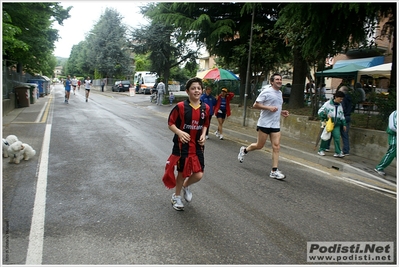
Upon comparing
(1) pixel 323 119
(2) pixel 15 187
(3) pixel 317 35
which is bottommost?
(2) pixel 15 187

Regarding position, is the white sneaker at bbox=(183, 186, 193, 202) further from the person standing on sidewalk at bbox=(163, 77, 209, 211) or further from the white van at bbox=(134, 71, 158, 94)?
the white van at bbox=(134, 71, 158, 94)

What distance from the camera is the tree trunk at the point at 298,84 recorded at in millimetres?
12719

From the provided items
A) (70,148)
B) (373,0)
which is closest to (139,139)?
(70,148)

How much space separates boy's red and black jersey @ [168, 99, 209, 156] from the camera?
4.20m

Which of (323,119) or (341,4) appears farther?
(323,119)

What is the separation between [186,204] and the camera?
15.3 feet

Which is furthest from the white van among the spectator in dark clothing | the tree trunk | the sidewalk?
the spectator in dark clothing

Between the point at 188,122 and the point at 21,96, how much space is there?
1660cm

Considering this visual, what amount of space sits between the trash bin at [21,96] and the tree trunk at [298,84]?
13.6 meters

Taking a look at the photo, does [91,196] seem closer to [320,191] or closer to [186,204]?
[186,204]

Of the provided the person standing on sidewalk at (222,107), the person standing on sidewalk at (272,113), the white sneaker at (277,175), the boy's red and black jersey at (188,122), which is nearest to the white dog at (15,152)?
the boy's red and black jersey at (188,122)

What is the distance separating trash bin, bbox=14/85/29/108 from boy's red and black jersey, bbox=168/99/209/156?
1621cm

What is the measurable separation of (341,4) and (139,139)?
19.7 ft

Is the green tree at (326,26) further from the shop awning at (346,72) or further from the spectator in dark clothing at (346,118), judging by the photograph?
the shop awning at (346,72)
